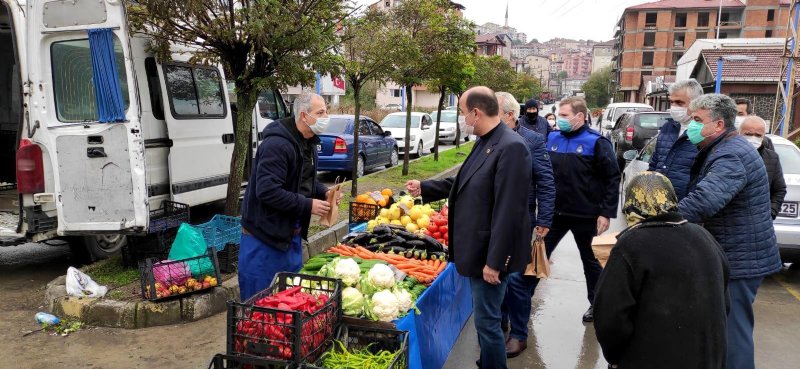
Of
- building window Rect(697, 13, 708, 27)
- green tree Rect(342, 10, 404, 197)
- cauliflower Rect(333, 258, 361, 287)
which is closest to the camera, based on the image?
cauliflower Rect(333, 258, 361, 287)

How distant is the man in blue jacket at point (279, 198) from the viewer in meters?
3.67

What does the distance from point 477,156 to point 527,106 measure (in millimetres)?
6543

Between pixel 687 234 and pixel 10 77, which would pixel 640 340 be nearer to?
pixel 687 234

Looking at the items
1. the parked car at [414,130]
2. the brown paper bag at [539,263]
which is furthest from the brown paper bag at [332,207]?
the parked car at [414,130]

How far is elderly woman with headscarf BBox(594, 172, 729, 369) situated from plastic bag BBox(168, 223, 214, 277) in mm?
3864

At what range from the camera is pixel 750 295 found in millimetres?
3428

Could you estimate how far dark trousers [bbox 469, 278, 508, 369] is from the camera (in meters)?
3.52

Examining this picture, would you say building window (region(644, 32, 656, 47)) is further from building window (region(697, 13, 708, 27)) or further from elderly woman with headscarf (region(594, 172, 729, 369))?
elderly woman with headscarf (region(594, 172, 729, 369))

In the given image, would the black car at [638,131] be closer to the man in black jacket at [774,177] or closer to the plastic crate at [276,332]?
the man in black jacket at [774,177]

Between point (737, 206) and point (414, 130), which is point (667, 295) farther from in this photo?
point (414, 130)

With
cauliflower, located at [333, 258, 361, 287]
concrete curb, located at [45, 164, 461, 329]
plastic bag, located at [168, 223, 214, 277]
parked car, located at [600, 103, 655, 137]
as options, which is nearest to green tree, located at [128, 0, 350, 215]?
plastic bag, located at [168, 223, 214, 277]

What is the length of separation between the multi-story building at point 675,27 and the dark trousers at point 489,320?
254 ft

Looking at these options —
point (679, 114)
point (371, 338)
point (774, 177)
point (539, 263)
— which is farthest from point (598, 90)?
point (371, 338)

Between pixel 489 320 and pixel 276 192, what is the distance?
1.60 meters
